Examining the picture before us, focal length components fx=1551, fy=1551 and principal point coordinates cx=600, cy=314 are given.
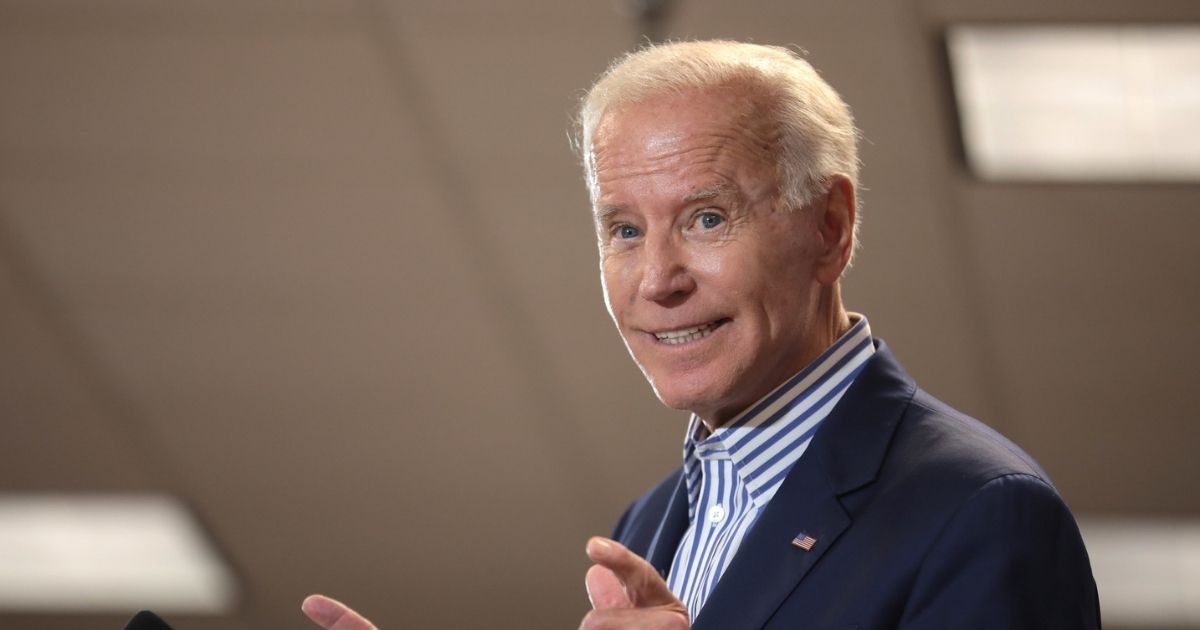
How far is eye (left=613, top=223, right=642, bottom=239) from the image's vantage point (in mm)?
2295

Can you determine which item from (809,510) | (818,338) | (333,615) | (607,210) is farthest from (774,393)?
(333,615)

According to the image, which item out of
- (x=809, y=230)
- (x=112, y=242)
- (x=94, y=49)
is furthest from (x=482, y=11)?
(x=809, y=230)

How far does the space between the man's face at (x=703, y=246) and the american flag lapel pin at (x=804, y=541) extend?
0.88 feet

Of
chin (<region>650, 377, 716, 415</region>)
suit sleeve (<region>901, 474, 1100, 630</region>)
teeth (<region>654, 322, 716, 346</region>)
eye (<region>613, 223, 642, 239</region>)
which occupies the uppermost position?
eye (<region>613, 223, 642, 239</region>)

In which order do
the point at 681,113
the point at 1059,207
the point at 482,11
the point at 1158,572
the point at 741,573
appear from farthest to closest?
the point at 1158,572
the point at 1059,207
the point at 482,11
the point at 681,113
the point at 741,573

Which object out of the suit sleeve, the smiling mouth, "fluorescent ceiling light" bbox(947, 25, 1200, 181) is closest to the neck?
the smiling mouth

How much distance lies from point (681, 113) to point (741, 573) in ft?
2.18

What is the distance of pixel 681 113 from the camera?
7.38 ft

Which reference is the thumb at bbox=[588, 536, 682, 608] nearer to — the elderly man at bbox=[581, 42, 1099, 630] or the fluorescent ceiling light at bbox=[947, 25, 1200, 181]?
the elderly man at bbox=[581, 42, 1099, 630]

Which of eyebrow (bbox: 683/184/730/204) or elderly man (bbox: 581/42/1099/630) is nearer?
elderly man (bbox: 581/42/1099/630)

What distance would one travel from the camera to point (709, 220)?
2.23 metres

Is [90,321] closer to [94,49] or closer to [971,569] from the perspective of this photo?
[94,49]

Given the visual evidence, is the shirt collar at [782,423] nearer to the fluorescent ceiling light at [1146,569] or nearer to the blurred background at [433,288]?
the blurred background at [433,288]

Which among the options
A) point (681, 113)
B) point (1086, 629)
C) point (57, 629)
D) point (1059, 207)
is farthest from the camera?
point (57, 629)
